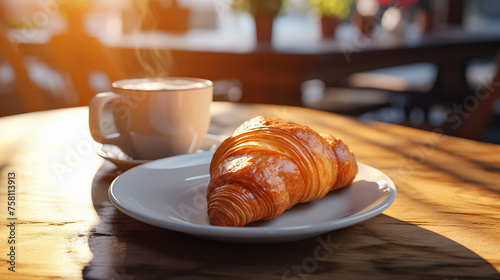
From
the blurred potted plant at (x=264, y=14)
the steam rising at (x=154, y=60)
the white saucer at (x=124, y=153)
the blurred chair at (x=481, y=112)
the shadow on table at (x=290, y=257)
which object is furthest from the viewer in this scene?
the blurred potted plant at (x=264, y=14)

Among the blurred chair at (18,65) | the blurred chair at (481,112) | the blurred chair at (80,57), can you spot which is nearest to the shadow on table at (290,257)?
the blurred chair at (481,112)

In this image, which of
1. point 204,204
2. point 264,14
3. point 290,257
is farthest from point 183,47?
point 290,257

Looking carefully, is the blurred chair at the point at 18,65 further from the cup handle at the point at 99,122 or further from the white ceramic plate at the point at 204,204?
the white ceramic plate at the point at 204,204

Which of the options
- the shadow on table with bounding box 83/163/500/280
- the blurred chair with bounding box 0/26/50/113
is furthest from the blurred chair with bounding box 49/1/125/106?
the shadow on table with bounding box 83/163/500/280

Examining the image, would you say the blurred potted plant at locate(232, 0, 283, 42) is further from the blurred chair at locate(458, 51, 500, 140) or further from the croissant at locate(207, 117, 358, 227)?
the croissant at locate(207, 117, 358, 227)

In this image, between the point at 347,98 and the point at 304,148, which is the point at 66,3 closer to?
the point at 347,98

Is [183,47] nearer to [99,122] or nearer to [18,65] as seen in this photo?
[18,65]
